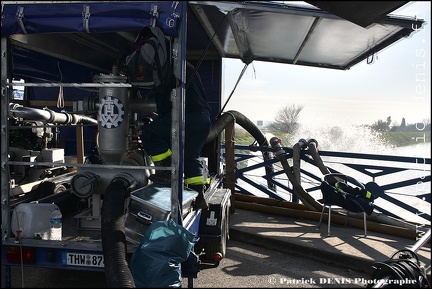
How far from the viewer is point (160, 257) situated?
2879 mm

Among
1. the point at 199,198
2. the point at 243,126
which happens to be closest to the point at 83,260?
the point at 199,198

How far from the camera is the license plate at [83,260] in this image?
3.15 meters

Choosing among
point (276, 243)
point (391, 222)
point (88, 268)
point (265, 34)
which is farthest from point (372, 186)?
point (88, 268)

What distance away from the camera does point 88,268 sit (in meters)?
3.18

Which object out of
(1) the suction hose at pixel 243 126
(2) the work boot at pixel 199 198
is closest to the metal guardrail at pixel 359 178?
(1) the suction hose at pixel 243 126

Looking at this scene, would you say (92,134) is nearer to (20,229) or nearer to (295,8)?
(20,229)

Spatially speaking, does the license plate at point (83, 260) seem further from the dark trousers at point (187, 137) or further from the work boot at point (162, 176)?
the dark trousers at point (187, 137)

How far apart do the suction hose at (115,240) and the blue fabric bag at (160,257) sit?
0.41 ft

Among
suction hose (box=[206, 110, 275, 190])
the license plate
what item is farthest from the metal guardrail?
the license plate

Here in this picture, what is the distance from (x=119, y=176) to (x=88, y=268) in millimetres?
944

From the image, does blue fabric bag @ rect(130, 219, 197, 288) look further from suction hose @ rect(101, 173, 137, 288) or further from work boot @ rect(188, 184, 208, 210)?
Answer: work boot @ rect(188, 184, 208, 210)

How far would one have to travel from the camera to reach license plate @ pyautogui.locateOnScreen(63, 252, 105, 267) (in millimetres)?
3152

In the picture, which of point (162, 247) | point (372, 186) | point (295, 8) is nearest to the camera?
point (162, 247)

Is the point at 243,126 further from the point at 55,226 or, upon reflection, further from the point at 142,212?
the point at 55,226
